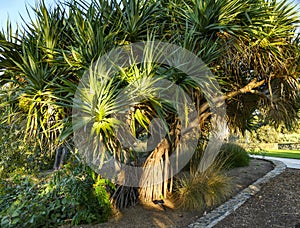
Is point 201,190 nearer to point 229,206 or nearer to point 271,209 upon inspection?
point 229,206

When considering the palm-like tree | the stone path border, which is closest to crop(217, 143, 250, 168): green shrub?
the stone path border

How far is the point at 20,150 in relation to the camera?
5352 mm

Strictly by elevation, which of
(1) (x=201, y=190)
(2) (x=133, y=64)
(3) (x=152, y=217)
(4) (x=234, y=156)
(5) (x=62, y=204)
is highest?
(2) (x=133, y=64)

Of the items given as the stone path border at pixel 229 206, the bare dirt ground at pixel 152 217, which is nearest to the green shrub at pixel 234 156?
the stone path border at pixel 229 206

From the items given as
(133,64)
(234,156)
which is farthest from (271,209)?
(133,64)

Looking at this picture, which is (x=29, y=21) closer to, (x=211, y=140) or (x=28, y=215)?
(x=28, y=215)

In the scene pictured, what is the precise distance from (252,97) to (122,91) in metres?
3.89

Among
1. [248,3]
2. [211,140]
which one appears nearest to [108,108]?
[248,3]

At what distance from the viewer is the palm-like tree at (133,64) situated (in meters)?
3.35

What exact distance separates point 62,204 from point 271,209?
3.47 meters

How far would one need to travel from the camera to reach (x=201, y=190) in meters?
4.52

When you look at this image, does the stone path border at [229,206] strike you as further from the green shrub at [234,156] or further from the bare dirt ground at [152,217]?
the green shrub at [234,156]

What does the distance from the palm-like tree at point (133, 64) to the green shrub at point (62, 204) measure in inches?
19.8

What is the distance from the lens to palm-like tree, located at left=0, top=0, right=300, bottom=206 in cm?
335
